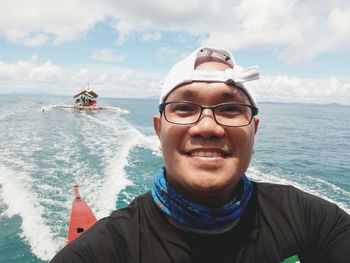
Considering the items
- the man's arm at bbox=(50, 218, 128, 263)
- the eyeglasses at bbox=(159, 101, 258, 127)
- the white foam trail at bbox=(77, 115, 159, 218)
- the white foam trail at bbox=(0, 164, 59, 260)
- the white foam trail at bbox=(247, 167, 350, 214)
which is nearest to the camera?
the man's arm at bbox=(50, 218, 128, 263)

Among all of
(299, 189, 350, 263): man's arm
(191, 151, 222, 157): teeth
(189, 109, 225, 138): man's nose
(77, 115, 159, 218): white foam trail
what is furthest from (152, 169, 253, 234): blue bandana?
(77, 115, 159, 218): white foam trail

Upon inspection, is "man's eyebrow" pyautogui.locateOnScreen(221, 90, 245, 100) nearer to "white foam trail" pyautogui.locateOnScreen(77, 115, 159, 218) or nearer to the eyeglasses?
the eyeglasses

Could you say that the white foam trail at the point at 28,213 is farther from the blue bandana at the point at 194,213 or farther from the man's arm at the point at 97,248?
the blue bandana at the point at 194,213

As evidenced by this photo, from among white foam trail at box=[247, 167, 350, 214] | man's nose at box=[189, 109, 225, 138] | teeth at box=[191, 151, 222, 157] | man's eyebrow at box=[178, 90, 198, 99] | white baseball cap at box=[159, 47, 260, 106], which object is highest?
white baseball cap at box=[159, 47, 260, 106]

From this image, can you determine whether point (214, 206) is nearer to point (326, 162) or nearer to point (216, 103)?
point (216, 103)

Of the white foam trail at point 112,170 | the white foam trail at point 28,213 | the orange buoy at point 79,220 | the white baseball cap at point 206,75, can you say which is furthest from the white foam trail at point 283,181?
the white baseball cap at point 206,75

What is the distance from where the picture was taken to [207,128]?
1.72m

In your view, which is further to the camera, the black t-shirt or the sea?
the sea

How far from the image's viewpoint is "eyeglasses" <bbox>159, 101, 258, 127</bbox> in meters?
1.78

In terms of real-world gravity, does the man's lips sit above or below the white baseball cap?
below

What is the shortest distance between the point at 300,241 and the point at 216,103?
112 cm

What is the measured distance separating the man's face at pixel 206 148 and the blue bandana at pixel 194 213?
0.09 metres

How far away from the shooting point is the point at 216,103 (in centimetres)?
181

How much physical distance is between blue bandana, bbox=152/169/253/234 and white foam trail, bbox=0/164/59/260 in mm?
6483
